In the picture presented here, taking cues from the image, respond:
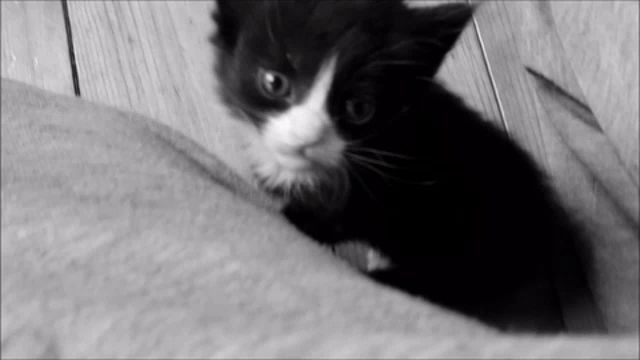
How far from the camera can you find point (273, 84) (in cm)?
83

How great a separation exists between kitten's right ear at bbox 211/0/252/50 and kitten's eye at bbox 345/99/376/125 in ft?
0.53

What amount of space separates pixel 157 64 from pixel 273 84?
1.07 ft

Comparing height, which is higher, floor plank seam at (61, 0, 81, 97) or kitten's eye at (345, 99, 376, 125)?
kitten's eye at (345, 99, 376, 125)

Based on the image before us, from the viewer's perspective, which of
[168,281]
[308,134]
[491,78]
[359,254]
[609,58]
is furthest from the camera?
[491,78]

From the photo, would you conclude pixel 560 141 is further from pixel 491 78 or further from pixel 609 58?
pixel 609 58

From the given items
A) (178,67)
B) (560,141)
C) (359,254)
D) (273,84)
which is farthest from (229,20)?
(560,141)

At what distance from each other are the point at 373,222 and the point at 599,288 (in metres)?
0.27

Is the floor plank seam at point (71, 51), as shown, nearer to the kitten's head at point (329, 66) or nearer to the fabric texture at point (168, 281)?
the kitten's head at point (329, 66)

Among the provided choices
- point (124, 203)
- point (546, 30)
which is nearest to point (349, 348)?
point (124, 203)

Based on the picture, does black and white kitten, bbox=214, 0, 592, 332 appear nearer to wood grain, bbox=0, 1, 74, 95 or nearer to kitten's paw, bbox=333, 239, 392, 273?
kitten's paw, bbox=333, 239, 392, 273

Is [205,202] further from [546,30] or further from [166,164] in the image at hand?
[546,30]

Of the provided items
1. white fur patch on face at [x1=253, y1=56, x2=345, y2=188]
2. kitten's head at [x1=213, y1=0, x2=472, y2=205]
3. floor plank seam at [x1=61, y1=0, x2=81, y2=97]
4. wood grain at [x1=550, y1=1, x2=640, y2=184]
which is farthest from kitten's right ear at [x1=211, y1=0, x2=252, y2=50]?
wood grain at [x1=550, y1=1, x2=640, y2=184]

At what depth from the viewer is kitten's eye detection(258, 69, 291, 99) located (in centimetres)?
82

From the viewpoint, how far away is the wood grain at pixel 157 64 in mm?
1053
